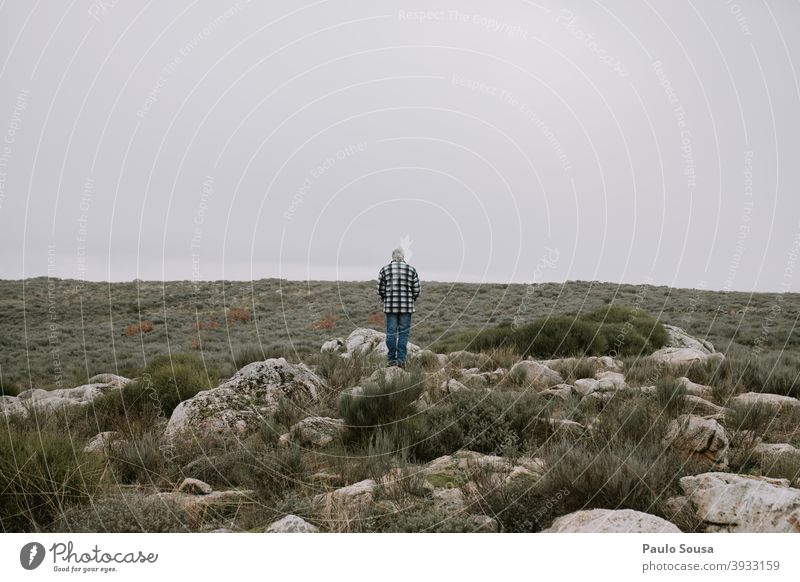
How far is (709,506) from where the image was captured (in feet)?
10.5

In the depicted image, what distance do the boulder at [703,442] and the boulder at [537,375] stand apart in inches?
118

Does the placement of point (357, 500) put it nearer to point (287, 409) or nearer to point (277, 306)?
point (287, 409)

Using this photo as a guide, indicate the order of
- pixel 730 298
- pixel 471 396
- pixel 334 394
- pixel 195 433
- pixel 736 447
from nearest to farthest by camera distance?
pixel 736 447
pixel 195 433
pixel 471 396
pixel 334 394
pixel 730 298

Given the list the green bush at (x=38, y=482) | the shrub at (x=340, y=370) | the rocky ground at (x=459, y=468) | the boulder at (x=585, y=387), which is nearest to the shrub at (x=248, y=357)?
the shrub at (x=340, y=370)

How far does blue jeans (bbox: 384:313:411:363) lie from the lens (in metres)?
10.2

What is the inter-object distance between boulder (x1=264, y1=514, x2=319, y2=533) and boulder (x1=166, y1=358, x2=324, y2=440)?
2228mm

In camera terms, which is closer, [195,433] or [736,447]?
[736,447]

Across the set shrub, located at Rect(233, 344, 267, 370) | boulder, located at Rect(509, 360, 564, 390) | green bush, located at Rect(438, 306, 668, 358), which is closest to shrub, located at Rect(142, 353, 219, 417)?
shrub, located at Rect(233, 344, 267, 370)

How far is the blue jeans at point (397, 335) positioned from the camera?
10.2 meters

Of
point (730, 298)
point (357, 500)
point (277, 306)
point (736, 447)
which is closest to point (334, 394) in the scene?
point (357, 500)

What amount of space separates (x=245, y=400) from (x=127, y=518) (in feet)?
8.40

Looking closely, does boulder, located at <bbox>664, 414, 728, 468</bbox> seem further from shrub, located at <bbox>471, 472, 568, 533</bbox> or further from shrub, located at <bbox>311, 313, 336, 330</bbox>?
shrub, located at <bbox>311, 313, 336, 330</bbox>

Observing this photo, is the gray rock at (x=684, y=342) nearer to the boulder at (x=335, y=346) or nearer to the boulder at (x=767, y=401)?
the boulder at (x=767, y=401)
